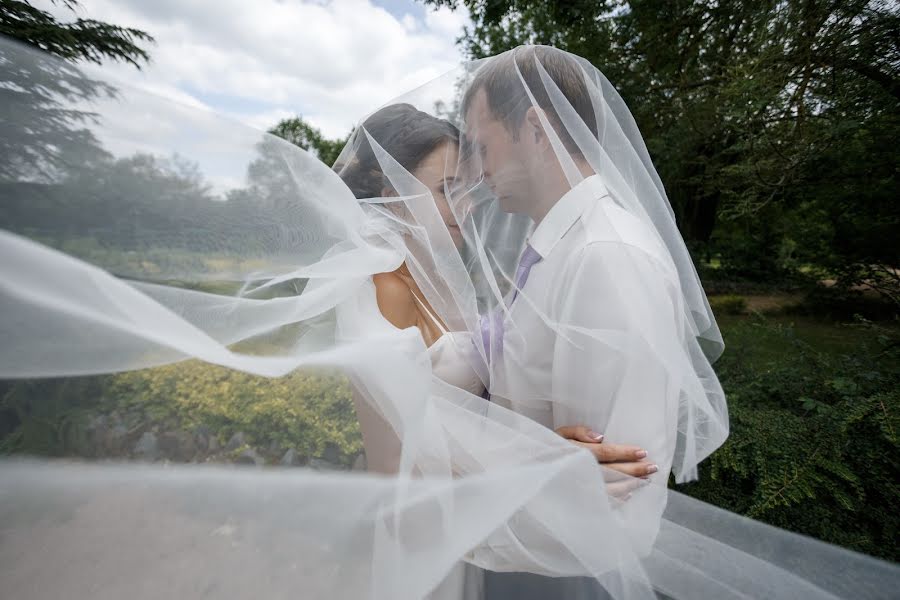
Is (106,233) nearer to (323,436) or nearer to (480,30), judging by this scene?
(323,436)

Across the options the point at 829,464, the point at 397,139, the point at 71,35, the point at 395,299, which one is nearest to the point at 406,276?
the point at 395,299

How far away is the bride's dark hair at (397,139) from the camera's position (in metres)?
1.72

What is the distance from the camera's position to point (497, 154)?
152 cm

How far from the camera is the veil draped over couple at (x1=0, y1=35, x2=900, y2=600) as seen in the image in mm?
899

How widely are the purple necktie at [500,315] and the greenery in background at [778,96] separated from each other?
334cm

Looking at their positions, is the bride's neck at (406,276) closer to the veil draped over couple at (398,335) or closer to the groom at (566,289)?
the veil draped over couple at (398,335)

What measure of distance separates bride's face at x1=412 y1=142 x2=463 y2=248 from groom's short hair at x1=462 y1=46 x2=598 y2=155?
0.82ft

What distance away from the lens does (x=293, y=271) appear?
135 cm

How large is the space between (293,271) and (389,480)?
2.08 feet

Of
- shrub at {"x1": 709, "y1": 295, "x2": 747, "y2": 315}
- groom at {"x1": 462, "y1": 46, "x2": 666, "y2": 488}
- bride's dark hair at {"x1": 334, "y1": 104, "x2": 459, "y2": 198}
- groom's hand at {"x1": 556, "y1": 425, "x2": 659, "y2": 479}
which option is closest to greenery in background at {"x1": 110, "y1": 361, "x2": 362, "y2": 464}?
groom at {"x1": 462, "y1": 46, "x2": 666, "y2": 488}

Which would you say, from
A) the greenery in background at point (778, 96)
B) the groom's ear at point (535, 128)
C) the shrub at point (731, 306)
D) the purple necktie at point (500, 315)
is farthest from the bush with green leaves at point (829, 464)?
the shrub at point (731, 306)

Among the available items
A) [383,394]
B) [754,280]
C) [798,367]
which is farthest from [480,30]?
[754,280]

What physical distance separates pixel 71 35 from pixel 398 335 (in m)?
1.86

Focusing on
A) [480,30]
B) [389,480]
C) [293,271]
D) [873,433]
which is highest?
[480,30]
